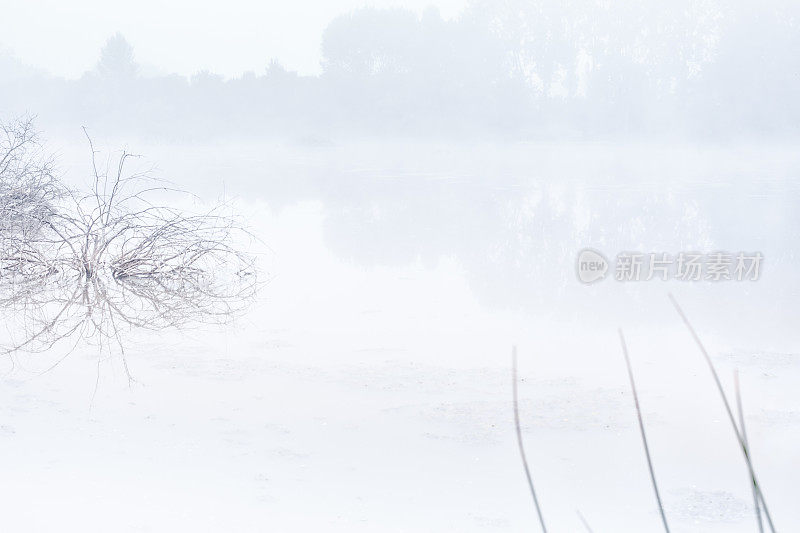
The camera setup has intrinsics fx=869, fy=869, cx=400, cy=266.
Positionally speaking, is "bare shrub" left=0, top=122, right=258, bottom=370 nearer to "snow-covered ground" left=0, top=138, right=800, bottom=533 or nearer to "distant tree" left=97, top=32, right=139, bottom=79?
"snow-covered ground" left=0, top=138, right=800, bottom=533

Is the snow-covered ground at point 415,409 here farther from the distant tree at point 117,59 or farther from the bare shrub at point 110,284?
the distant tree at point 117,59

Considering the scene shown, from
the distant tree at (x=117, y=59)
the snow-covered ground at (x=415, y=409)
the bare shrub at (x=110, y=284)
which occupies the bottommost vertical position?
the snow-covered ground at (x=415, y=409)

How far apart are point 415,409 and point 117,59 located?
4015 cm

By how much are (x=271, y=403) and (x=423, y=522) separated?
60.6 inches

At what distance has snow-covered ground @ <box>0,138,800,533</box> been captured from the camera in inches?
135

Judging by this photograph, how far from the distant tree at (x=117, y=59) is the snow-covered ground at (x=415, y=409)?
34.0 metres

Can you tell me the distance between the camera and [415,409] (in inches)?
180

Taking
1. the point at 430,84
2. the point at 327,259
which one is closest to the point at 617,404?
the point at 327,259

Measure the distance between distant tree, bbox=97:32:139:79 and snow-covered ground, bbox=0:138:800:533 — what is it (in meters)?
34.0

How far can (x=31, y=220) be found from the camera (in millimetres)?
7441

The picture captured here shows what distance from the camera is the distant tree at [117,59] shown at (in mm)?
40781

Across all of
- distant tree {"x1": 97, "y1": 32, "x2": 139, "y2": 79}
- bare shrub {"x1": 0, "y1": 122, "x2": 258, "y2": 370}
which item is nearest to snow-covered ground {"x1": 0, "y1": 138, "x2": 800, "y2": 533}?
bare shrub {"x1": 0, "y1": 122, "x2": 258, "y2": 370}

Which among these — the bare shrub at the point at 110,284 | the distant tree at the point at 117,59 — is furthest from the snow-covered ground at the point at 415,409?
the distant tree at the point at 117,59

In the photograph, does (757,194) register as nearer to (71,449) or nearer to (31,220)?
(31,220)
